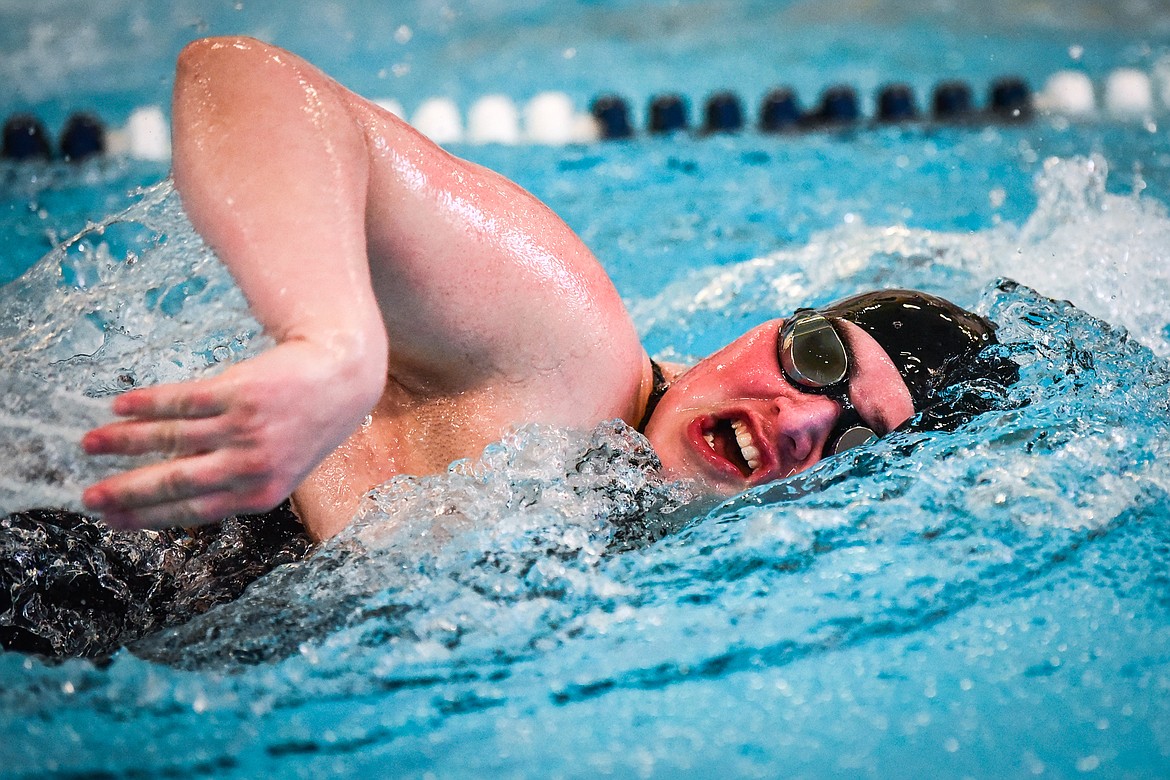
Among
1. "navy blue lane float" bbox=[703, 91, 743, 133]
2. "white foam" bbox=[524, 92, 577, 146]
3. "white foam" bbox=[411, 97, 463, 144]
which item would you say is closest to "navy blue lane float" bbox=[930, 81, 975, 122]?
"navy blue lane float" bbox=[703, 91, 743, 133]

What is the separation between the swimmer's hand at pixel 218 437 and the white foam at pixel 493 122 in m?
3.47

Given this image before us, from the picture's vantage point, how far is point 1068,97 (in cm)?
457

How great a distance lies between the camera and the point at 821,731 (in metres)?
1.21

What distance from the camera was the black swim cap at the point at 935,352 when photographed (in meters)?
1.66

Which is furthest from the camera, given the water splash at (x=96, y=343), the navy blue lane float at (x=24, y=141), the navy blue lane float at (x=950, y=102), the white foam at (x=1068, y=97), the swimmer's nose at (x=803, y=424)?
the white foam at (x=1068, y=97)

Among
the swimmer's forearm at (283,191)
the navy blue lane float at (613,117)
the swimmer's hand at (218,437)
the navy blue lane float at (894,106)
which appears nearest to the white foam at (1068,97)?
the navy blue lane float at (894,106)

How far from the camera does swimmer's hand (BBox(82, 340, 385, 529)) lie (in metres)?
0.86

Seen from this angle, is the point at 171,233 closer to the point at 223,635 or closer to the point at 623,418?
the point at 223,635

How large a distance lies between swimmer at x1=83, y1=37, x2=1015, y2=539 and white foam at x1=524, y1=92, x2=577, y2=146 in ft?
8.65

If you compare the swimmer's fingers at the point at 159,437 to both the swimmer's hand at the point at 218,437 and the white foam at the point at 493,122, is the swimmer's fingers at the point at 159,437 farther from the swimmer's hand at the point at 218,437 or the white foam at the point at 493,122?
the white foam at the point at 493,122

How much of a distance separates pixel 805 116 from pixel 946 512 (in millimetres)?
3092

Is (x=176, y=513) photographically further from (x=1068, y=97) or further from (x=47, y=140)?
(x=1068, y=97)

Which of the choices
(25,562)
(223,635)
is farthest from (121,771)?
(25,562)

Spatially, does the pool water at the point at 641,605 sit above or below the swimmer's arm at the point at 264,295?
below
